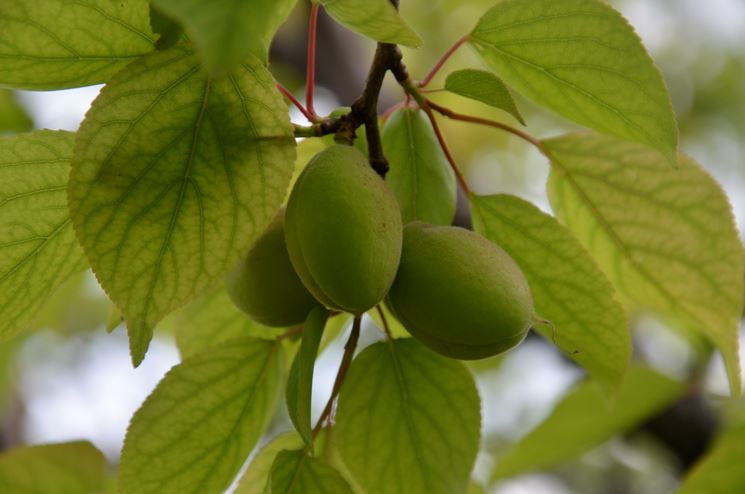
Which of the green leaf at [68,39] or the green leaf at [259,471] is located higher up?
the green leaf at [68,39]

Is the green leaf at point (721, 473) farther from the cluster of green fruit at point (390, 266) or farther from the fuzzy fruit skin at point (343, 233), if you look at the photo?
the fuzzy fruit skin at point (343, 233)

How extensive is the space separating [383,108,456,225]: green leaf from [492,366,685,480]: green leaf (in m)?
0.68

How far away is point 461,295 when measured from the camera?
0.69 meters

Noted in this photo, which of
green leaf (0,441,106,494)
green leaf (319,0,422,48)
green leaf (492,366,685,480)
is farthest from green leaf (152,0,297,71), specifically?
green leaf (492,366,685,480)

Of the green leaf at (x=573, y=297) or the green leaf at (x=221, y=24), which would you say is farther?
the green leaf at (x=573, y=297)

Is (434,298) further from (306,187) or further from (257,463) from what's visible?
(257,463)

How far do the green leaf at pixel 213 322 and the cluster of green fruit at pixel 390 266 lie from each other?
0.87 ft

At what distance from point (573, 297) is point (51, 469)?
627mm

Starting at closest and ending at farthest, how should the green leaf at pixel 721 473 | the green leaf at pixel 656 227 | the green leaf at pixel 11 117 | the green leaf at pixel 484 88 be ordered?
1. the green leaf at pixel 484 88
2. the green leaf at pixel 656 227
3. the green leaf at pixel 721 473
4. the green leaf at pixel 11 117

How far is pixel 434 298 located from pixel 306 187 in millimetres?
128

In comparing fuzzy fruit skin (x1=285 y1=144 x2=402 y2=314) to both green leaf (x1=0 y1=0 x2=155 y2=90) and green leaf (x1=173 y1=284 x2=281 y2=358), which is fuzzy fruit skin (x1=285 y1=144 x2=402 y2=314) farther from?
green leaf (x1=173 y1=284 x2=281 y2=358)

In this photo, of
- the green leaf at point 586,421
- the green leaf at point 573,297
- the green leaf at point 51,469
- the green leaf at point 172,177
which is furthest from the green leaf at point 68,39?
the green leaf at point 586,421

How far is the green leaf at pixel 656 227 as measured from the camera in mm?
976

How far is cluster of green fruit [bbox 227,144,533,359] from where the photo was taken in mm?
660
